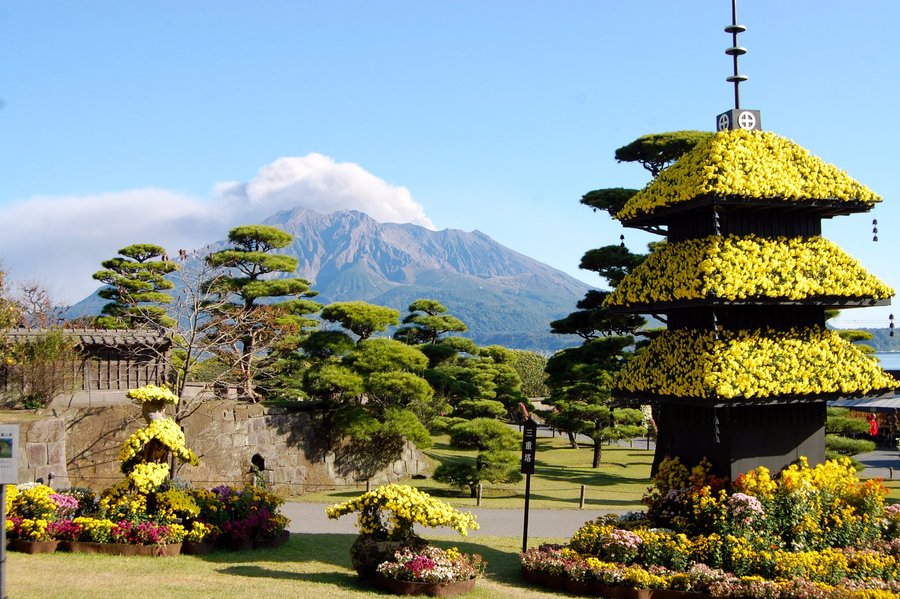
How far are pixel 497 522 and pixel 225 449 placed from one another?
33.8 feet

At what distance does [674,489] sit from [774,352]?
3134 millimetres

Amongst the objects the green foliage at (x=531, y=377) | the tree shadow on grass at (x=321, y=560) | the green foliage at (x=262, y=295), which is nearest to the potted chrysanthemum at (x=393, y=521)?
the tree shadow on grass at (x=321, y=560)

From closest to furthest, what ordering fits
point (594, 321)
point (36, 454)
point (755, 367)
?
1. point (755, 367)
2. point (36, 454)
3. point (594, 321)

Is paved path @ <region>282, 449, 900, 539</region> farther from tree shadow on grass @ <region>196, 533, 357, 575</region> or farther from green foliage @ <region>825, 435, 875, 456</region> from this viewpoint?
green foliage @ <region>825, 435, 875, 456</region>

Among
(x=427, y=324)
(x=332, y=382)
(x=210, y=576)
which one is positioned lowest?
(x=210, y=576)

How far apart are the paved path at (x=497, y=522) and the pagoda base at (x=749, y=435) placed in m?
5.34

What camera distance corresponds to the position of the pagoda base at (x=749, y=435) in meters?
14.5

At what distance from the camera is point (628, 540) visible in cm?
1345

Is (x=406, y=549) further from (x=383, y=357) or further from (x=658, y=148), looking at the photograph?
(x=658, y=148)

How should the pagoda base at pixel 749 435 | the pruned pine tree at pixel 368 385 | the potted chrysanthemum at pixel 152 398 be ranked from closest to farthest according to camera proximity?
the pagoda base at pixel 749 435 < the potted chrysanthemum at pixel 152 398 < the pruned pine tree at pixel 368 385

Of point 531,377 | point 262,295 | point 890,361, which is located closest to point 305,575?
point 262,295

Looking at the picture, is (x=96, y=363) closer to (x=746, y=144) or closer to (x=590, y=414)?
(x=590, y=414)

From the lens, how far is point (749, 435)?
14.6m

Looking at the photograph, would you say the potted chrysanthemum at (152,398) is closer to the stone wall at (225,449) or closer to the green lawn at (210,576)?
the green lawn at (210,576)
